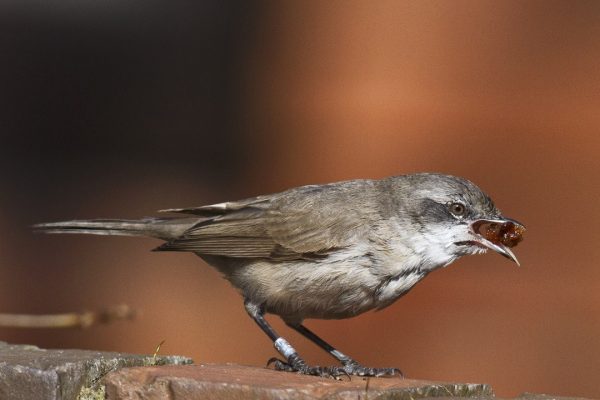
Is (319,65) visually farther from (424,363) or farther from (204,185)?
(424,363)

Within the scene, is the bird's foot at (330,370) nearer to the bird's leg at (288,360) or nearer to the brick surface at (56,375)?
the bird's leg at (288,360)

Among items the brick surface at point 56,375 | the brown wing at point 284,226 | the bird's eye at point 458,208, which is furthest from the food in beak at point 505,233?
the brick surface at point 56,375

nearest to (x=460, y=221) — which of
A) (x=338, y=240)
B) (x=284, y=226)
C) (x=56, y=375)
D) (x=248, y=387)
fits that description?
(x=338, y=240)

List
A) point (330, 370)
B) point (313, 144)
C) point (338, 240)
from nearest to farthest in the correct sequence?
point (330, 370), point (338, 240), point (313, 144)

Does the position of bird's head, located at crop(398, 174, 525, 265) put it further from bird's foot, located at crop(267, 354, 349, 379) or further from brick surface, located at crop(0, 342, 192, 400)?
brick surface, located at crop(0, 342, 192, 400)

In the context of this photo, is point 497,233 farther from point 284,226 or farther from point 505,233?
point 284,226
